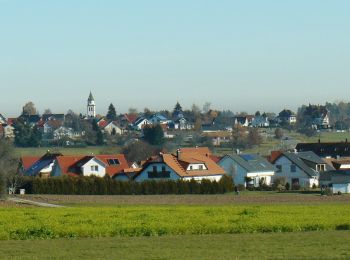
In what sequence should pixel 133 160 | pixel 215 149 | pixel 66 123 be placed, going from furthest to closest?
pixel 66 123, pixel 215 149, pixel 133 160

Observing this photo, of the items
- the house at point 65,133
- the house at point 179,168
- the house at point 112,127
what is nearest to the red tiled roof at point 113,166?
the house at point 179,168

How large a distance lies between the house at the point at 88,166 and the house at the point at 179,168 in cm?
633

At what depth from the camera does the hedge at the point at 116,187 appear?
7794 cm

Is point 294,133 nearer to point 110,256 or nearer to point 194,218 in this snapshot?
point 194,218

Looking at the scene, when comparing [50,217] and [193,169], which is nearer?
[50,217]

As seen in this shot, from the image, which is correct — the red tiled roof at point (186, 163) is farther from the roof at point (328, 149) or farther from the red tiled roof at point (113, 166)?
the roof at point (328, 149)

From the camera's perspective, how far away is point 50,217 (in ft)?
127

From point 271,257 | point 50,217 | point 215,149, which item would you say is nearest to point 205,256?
point 271,257

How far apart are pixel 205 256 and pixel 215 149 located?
4745 inches

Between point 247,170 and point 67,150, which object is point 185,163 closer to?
point 247,170

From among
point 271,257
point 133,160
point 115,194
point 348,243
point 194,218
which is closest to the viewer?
point 271,257

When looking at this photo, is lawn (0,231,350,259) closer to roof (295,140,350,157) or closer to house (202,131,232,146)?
roof (295,140,350,157)

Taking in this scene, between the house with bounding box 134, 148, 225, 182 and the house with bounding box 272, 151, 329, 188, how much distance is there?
24.9ft

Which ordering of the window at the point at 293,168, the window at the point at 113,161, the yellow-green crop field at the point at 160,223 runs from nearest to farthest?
the yellow-green crop field at the point at 160,223 < the window at the point at 293,168 < the window at the point at 113,161
